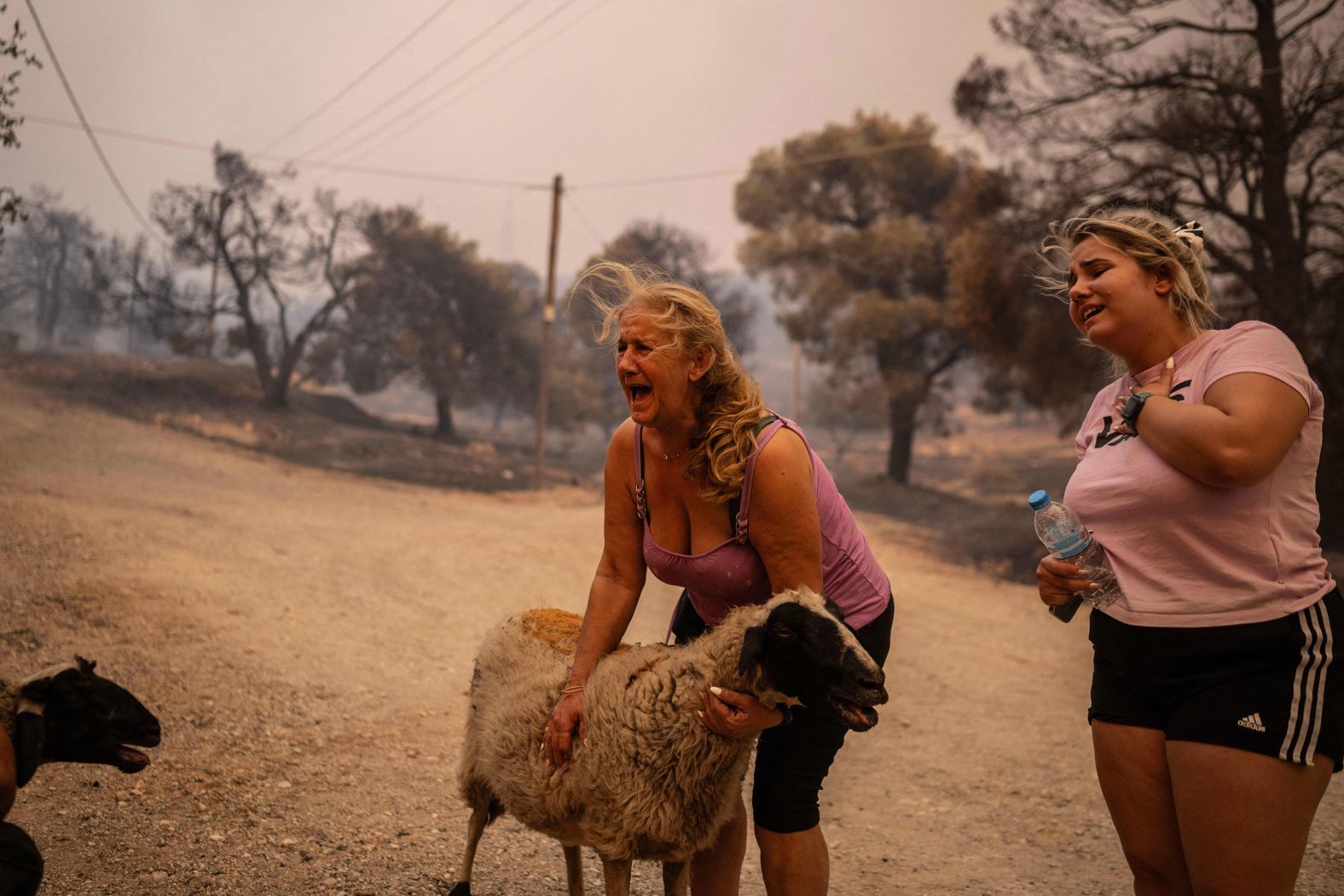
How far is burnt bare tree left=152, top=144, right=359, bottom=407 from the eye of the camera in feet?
47.8

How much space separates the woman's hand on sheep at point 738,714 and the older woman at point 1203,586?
2.60 feet

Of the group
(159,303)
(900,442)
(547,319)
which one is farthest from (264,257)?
(900,442)

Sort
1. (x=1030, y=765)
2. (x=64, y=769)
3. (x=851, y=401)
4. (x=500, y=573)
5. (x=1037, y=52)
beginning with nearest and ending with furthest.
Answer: (x=64, y=769) < (x=1030, y=765) < (x=500, y=573) < (x=1037, y=52) < (x=851, y=401)

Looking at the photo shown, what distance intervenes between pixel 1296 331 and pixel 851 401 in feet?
31.5

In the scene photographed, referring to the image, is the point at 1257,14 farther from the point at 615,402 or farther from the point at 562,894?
the point at 615,402

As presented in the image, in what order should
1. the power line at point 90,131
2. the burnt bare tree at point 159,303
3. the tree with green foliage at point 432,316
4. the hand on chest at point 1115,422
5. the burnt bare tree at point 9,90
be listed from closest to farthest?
the hand on chest at point 1115,422 < the burnt bare tree at point 9,90 < the power line at point 90,131 < the burnt bare tree at point 159,303 < the tree with green foliage at point 432,316

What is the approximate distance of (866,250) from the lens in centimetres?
1939

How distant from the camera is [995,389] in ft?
58.7

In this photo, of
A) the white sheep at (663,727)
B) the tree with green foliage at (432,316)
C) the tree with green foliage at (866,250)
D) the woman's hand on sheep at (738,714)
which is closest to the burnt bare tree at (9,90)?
the white sheep at (663,727)

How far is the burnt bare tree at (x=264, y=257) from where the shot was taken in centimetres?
1457

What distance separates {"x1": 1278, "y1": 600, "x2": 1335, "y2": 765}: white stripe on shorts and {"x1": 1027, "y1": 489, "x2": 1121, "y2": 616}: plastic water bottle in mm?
370

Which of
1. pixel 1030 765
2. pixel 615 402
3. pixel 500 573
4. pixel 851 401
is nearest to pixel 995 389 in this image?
pixel 851 401

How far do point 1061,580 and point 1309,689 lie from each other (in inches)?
20.5

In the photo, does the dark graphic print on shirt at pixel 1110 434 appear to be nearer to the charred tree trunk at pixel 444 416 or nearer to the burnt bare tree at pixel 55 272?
the burnt bare tree at pixel 55 272
